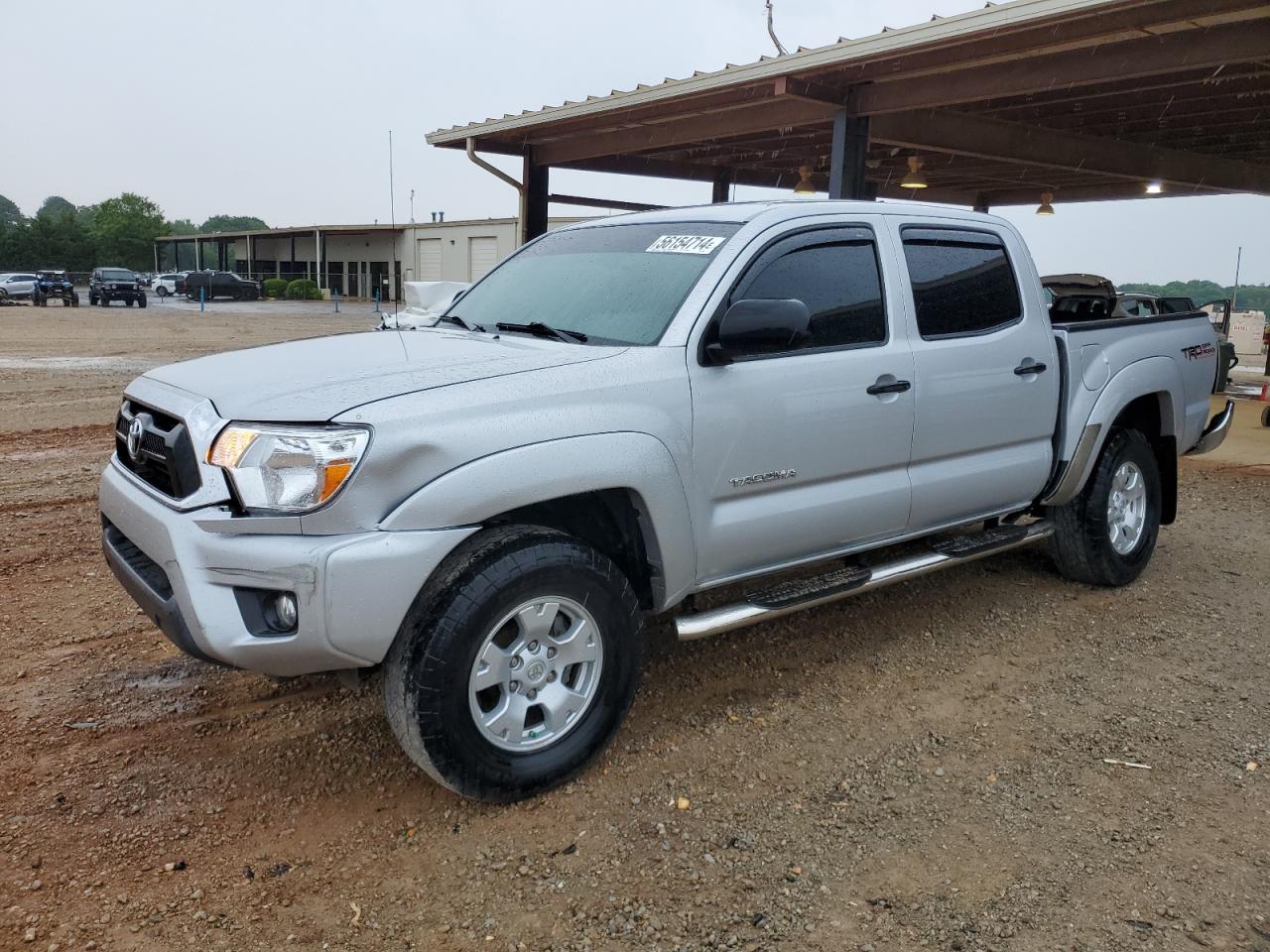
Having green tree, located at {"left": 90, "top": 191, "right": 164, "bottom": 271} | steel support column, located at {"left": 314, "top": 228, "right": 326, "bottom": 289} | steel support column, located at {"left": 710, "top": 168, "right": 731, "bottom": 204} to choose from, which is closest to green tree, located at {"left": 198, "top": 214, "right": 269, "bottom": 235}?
green tree, located at {"left": 90, "top": 191, "right": 164, "bottom": 271}

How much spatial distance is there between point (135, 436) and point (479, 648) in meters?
1.40

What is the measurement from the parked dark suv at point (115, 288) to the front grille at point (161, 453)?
41166mm

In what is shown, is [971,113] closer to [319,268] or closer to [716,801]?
[716,801]

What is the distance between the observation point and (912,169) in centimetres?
1323

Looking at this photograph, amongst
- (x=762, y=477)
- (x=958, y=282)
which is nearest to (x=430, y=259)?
(x=958, y=282)

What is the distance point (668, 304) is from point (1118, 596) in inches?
132

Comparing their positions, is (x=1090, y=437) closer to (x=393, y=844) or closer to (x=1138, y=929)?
(x=1138, y=929)

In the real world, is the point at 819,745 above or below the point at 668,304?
below

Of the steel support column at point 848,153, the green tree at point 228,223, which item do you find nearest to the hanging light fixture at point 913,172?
the steel support column at point 848,153

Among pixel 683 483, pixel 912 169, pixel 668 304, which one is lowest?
pixel 683 483

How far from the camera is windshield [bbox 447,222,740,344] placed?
360 centimetres

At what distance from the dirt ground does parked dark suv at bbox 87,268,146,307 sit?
39.6 metres

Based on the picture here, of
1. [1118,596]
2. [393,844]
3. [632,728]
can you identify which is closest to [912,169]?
[1118,596]

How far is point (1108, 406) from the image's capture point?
16.3 feet
